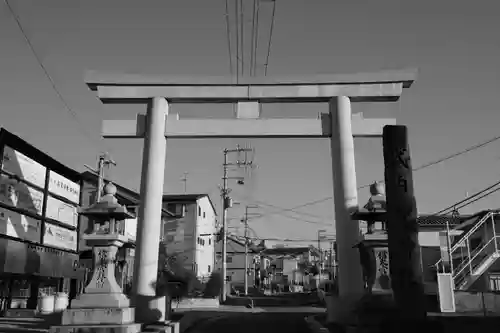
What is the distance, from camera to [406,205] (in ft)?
26.3

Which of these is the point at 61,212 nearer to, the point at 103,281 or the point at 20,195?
the point at 20,195

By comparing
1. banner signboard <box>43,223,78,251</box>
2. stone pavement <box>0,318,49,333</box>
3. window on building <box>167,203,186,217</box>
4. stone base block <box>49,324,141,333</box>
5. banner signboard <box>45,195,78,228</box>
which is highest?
window on building <box>167,203,186,217</box>

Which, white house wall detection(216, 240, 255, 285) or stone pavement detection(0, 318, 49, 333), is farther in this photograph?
white house wall detection(216, 240, 255, 285)

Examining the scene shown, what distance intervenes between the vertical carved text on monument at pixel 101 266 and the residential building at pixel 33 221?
19.0 ft

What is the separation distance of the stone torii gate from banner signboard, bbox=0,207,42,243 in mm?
5297

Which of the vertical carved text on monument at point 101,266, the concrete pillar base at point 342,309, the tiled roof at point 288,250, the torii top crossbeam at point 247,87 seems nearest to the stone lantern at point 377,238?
the concrete pillar base at point 342,309

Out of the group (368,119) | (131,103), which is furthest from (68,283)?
(368,119)

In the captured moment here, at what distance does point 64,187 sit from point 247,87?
403 inches

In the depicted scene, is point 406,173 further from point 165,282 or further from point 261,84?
point 165,282

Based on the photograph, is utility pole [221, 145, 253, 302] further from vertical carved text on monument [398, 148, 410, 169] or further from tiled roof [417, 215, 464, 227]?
vertical carved text on monument [398, 148, 410, 169]

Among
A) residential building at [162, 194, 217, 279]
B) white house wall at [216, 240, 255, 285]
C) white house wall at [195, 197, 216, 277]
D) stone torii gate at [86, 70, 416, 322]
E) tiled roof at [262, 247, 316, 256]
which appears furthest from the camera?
tiled roof at [262, 247, 316, 256]

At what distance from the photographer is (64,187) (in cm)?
1925

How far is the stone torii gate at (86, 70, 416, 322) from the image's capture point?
41.8ft

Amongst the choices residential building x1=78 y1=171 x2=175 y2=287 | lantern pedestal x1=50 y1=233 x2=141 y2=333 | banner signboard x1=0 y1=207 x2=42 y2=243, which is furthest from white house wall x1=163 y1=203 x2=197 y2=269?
lantern pedestal x1=50 y1=233 x2=141 y2=333
